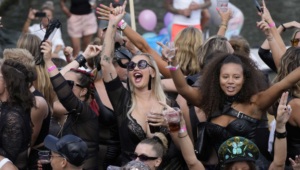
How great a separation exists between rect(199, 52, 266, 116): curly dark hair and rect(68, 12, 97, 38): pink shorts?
4947 mm

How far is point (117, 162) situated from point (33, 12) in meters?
4.06

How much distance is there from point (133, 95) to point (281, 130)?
4.13 feet

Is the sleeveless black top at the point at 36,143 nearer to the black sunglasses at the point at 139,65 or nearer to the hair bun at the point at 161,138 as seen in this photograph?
the black sunglasses at the point at 139,65

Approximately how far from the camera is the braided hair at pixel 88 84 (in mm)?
3658

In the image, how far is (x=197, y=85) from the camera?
3.78 metres

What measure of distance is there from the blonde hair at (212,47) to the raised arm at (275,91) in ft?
3.09

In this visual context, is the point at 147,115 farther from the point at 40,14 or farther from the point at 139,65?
the point at 40,14

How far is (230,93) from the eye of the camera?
3416 millimetres

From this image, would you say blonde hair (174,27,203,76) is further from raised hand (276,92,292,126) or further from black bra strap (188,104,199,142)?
raised hand (276,92,292,126)

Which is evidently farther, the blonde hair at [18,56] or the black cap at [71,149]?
the blonde hair at [18,56]

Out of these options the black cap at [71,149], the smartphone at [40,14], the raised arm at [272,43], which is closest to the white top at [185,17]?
the smartphone at [40,14]

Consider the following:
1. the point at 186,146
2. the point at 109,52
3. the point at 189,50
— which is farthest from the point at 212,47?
the point at 186,146

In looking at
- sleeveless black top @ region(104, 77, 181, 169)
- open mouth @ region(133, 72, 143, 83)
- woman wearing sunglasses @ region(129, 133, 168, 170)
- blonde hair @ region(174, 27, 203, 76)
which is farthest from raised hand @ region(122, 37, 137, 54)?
woman wearing sunglasses @ region(129, 133, 168, 170)

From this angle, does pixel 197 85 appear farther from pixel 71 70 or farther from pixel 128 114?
pixel 71 70
